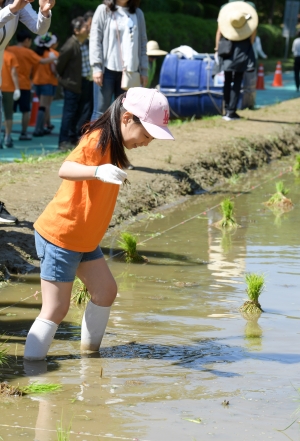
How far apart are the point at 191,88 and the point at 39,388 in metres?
12.6

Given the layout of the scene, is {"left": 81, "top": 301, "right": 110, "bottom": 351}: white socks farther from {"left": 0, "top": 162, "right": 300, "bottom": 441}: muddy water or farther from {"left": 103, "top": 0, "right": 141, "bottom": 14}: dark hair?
{"left": 103, "top": 0, "right": 141, "bottom": 14}: dark hair

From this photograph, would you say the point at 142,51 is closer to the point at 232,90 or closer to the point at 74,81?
the point at 74,81

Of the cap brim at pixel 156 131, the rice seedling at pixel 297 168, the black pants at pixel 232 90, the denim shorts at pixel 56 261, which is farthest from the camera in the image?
the black pants at pixel 232 90

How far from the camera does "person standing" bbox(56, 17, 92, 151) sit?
1181cm

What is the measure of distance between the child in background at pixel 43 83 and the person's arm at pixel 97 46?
16.4 feet

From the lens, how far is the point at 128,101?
4.22 meters

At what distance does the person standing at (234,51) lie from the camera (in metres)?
13.7

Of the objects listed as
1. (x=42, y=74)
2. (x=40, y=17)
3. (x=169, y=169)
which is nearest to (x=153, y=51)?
(x=42, y=74)

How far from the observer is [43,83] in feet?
46.8

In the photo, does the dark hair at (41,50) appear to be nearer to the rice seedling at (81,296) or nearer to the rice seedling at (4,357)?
the rice seedling at (81,296)

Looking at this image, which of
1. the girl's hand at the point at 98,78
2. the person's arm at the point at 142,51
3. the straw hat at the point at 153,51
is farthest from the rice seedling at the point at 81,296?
the straw hat at the point at 153,51

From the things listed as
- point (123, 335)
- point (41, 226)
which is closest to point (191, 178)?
point (123, 335)

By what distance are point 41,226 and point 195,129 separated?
8.45 metres

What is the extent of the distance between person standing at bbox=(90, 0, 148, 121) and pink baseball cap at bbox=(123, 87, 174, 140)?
15.0 ft
